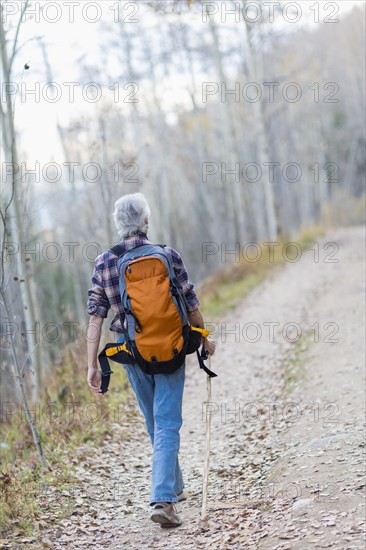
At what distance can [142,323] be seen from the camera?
4242 mm

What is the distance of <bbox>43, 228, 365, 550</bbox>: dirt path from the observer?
4164 mm


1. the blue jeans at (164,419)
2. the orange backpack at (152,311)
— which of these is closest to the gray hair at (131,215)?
the orange backpack at (152,311)

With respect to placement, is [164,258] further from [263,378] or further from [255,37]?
[255,37]

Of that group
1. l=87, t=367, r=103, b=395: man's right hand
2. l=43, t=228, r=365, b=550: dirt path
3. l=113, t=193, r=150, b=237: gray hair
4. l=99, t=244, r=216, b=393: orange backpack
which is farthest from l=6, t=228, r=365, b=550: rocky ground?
l=113, t=193, r=150, b=237: gray hair

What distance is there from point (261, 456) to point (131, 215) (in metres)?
2.63

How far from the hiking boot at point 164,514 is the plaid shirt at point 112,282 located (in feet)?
3.83

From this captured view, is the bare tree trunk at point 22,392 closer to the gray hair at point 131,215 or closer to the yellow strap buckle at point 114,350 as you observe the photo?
the yellow strap buckle at point 114,350

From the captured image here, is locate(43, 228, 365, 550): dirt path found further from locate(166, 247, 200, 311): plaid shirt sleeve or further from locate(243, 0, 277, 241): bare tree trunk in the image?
locate(243, 0, 277, 241): bare tree trunk

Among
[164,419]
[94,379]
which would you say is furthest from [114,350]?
[164,419]

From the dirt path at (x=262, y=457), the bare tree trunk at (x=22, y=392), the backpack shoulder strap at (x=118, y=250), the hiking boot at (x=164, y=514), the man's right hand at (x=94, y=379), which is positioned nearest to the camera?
the dirt path at (x=262, y=457)

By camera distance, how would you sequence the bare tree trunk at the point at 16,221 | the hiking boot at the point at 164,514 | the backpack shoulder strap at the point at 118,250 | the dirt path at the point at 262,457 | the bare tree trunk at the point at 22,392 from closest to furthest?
the dirt path at the point at 262,457 → the hiking boot at the point at 164,514 → the backpack shoulder strap at the point at 118,250 → the bare tree trunk at the point at 22,392 → the bare tree trunk at the point at 16,221

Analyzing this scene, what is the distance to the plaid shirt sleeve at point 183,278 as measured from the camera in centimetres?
445

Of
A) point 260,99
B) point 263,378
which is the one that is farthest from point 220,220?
point 263,378

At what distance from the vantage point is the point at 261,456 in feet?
19.2
